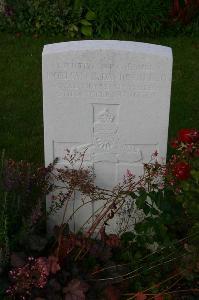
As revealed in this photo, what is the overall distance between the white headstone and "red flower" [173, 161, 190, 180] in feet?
0.82

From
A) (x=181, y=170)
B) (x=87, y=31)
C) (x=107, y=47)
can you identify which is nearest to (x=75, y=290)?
(x=181, y=170)

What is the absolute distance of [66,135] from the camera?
3.81 meters

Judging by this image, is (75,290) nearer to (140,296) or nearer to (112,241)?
(140,296)

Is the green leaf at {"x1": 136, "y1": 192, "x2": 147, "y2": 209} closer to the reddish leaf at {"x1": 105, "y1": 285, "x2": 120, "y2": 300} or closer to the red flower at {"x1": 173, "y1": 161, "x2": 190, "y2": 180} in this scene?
the red flower at {"x1": 173, "y1": 161, "x2": 190, "y2": 180}

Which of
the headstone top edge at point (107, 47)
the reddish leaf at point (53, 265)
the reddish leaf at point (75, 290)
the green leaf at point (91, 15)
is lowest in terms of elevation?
the reddish leaf at point (75, 290)

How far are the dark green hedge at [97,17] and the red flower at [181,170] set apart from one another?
4.28m

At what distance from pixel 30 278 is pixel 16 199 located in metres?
0.64

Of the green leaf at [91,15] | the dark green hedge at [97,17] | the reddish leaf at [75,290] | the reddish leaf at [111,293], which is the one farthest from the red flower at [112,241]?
the green leaf at [91,15]

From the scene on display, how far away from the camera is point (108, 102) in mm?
3701

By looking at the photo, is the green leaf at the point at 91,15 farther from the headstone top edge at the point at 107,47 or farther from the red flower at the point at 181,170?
the red flower at the point at 181,170

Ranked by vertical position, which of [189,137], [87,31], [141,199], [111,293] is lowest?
[111,293]

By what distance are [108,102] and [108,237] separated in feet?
2.84

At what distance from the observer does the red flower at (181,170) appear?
362 cm

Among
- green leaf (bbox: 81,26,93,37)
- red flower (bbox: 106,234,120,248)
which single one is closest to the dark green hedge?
green leaf (bbox: 81,26,93,37)
